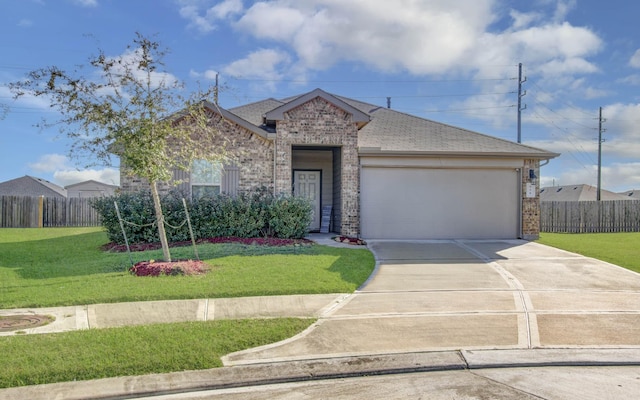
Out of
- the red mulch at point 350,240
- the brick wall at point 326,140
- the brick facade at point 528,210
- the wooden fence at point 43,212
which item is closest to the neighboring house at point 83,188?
the wooden fence at point 43,212

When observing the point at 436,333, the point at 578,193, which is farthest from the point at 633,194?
the point at 436,333

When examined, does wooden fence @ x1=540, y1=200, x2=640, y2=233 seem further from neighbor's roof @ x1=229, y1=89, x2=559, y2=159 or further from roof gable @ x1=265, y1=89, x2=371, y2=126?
roof gable @ x1=265, y1=89, x2=371, y2=126

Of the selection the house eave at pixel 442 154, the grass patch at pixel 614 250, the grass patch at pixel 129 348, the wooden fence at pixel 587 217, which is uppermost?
the house eave at pixel 442 154

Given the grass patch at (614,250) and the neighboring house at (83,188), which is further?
the neighboring house at (83,188)

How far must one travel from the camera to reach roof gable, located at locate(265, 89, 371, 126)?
1345 centimetres

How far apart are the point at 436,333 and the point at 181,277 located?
4852 millimetres

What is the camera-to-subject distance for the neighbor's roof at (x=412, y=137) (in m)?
13.8

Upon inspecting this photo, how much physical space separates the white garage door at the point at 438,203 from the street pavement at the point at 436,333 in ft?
16.3

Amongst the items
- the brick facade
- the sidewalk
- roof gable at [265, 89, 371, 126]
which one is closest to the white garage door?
the brick facade

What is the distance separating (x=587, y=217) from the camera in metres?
20.1

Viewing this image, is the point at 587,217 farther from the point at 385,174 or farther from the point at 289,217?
the point at 289,217

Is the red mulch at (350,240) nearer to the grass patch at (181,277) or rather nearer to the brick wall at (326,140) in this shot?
the brick wall at (326,140)

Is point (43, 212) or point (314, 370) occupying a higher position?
point (43, 212)

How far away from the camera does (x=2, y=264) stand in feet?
32.8
